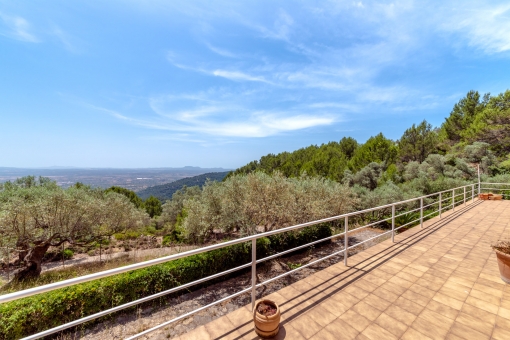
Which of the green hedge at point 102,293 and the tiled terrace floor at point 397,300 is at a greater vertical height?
the tiled terrace floor at point 397,300

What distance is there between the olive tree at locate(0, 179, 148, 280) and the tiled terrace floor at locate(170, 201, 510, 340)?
11813 mm

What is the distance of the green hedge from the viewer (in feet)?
17.4

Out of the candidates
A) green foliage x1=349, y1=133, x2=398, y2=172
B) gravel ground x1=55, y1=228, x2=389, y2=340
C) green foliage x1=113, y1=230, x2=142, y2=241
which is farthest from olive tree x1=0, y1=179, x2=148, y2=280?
green foliage x1=349, y1=133, x2=398, y2=172

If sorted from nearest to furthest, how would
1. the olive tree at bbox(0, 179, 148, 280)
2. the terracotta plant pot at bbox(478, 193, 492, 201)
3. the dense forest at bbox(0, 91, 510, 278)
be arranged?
the olive tree at bbox(0, 179, 148, 280)
the dense forest at bbox(0, 91, 510, 278)
the terracotta plant pot at bbox(478, 193, 492, 201)

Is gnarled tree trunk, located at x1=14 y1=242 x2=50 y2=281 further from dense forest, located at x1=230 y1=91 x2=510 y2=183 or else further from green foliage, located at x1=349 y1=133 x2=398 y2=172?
green foliage, located at x1=349 y1=133 x2=398 y2=172

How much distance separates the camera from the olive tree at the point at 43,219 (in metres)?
9.39

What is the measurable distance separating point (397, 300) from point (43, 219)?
1401 cm

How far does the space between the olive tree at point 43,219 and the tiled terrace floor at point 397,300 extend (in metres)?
11.8

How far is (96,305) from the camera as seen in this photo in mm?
6262

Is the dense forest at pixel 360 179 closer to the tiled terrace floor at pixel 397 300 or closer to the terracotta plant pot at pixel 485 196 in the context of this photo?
the terracotta plant pot at pixel 485 196

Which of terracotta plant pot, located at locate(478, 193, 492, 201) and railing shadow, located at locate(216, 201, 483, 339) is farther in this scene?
terracotta plant pot, located at locate(478, 193, 492, 201)

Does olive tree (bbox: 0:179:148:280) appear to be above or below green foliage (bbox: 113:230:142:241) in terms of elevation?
above

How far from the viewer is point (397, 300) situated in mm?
2955

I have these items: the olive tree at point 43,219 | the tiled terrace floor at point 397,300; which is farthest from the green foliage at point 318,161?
the tiled terrace floor at point 397,300
